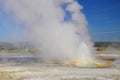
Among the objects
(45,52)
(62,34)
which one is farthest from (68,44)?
(45,52)

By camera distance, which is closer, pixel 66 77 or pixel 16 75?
pixel 66 77

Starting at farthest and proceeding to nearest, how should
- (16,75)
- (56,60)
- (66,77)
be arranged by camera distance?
1. (56,60)
2. (16,75)
3. (66,77)

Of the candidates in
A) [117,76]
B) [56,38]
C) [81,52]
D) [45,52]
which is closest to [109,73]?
[117,76]

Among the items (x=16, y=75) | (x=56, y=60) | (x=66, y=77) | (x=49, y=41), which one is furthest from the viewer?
(x=49, y=41)

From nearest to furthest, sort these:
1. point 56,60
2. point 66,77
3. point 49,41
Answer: point 66,77 → point 56,60 → point 49,41

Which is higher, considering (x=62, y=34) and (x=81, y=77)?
(x=62, y=34)

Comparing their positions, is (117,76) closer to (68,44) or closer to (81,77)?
(81,77)

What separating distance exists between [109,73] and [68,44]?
8674 millimetres

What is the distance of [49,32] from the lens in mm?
23922

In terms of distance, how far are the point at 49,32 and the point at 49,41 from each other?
790 millimetres

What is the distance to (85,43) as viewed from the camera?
2319 centimetres

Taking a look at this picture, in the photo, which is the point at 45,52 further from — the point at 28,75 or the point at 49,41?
the point at 28,75

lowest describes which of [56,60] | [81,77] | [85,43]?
[81,77]

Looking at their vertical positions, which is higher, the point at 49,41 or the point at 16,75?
the point at 49,41
